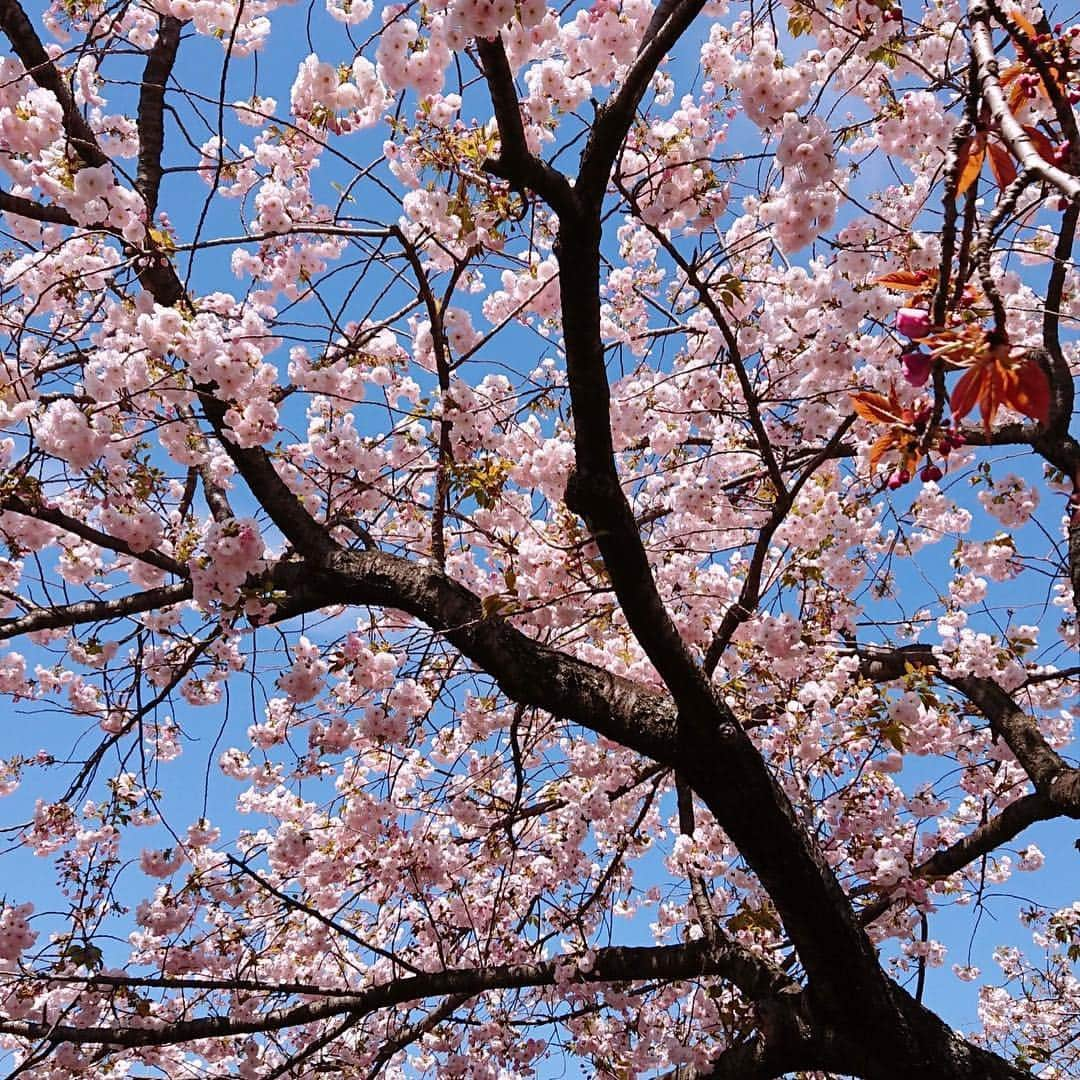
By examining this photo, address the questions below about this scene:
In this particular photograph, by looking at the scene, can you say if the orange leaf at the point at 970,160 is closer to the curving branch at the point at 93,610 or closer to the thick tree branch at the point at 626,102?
the thick tree branch at the point at 626,102

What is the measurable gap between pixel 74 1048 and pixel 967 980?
702cm

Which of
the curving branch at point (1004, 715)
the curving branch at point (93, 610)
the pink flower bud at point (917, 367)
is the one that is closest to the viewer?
the pink flower bud at point (917, 367)

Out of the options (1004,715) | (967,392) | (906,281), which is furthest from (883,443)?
(1004,715)

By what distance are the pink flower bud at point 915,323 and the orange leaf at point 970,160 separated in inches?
6.3

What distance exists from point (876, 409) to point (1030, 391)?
481 millimetres

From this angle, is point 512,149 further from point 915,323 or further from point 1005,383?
point 1005,383

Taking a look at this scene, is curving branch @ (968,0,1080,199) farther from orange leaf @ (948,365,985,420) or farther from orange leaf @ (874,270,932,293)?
orange leaf @ (874,270,932,293)

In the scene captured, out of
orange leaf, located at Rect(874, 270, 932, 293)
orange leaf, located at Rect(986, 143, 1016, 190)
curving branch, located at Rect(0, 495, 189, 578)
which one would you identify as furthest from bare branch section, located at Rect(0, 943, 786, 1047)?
orange leaf, located at Rect(986, 143, 1016, 190)

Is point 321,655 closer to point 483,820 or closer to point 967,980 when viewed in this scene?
point 483,820

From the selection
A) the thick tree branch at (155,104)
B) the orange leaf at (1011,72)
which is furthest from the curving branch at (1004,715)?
the thick tree branch at (155,104)

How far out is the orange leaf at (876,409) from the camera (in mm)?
1485

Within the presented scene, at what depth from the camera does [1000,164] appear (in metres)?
1.28

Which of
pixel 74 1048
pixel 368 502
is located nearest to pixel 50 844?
pixel 74 1048

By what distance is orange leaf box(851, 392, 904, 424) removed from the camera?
4.87 feet
